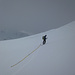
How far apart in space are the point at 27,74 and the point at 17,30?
431 cm

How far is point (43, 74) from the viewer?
2662mm

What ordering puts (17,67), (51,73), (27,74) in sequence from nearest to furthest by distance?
1. (51,73)
2. (27,74)
3. (17,67)

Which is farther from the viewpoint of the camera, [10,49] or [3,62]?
[10,49]

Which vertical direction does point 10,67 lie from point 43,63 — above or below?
below

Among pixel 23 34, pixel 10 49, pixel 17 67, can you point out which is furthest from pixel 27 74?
pixel 23 34

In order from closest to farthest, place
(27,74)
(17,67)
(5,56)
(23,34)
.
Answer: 1. (27,74)
2. (17,67)
3. (5,56)
4. (23,34)

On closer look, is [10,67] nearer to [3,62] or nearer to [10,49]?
[3,62]

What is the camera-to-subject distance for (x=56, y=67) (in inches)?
104

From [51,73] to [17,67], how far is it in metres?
1.21

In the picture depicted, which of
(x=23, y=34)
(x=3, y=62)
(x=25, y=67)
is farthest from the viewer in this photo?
(x=23, y=34)

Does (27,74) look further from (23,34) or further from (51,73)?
(23,34)

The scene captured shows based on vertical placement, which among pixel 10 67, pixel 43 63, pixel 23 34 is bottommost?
pixel 10 67

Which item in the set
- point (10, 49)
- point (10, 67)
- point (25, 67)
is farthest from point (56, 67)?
point (10, 49)

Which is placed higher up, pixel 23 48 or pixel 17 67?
pixel 23 48
